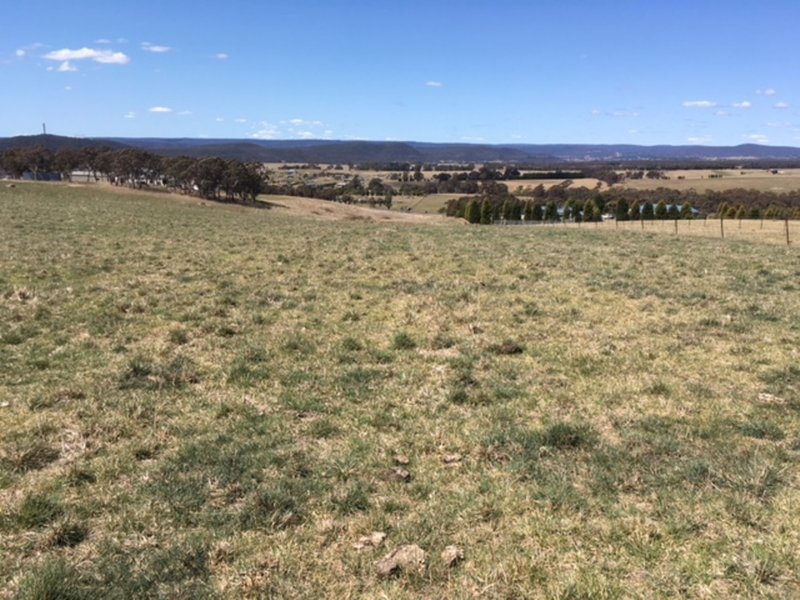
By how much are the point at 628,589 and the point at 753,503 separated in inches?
70.9

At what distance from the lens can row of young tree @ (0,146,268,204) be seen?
10806 cm

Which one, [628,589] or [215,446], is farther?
[215,446]

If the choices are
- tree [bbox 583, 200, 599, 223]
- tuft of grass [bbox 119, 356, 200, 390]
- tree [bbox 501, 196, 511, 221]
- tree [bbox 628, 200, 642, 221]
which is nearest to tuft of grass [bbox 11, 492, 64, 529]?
tuft of grass [bbox 119, 356, 200, 390]

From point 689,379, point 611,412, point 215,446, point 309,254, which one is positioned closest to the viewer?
point 215,446

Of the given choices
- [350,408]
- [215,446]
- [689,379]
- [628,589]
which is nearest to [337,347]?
[350,408]

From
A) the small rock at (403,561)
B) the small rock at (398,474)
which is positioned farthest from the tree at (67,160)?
the small rock at (403,561)

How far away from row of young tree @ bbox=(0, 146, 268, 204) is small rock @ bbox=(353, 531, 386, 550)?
344ft

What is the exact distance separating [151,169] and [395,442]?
125 metres

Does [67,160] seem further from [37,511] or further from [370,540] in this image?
[370,540]

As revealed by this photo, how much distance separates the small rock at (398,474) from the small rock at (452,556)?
48.2 inches

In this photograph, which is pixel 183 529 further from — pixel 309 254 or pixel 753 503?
pixel 309 254

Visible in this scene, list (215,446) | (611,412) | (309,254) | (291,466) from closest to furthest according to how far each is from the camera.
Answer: (291,466)
(215,446)
(611,412)
(309,254)

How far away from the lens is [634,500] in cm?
554

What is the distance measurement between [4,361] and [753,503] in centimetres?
958
